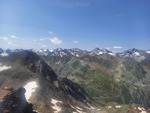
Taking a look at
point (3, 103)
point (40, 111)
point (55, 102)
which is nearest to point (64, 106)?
point (55, 102)

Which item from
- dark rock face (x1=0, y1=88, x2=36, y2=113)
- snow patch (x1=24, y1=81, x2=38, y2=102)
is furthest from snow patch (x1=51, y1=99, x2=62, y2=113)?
dark rock face (x1=0, y1=88, x2=36, y2=113)

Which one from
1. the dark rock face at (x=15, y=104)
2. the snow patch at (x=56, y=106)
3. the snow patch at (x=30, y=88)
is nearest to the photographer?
the dark rock face at (x=15, y=104)

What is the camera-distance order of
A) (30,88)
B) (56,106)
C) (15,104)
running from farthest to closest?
1. (30,88)
2. (56,106)
3. (15,104)

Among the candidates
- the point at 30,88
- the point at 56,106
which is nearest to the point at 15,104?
the point at 56,106

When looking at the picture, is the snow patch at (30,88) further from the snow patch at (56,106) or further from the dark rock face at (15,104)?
the dark rock face at (15,104)

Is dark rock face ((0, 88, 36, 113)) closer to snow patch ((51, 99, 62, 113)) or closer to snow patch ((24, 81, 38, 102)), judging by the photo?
snow patch ((51, 99, 62, 113))

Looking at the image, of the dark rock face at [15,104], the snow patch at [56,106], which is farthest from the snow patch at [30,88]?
the dark rock face at [15,104]

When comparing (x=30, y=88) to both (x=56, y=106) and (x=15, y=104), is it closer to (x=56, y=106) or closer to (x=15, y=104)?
(x=56, y=106)

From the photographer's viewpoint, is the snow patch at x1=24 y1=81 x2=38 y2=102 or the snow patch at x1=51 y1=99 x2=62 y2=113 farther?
the snow patch at x1=24 y1=81 x2=38 y2=102
